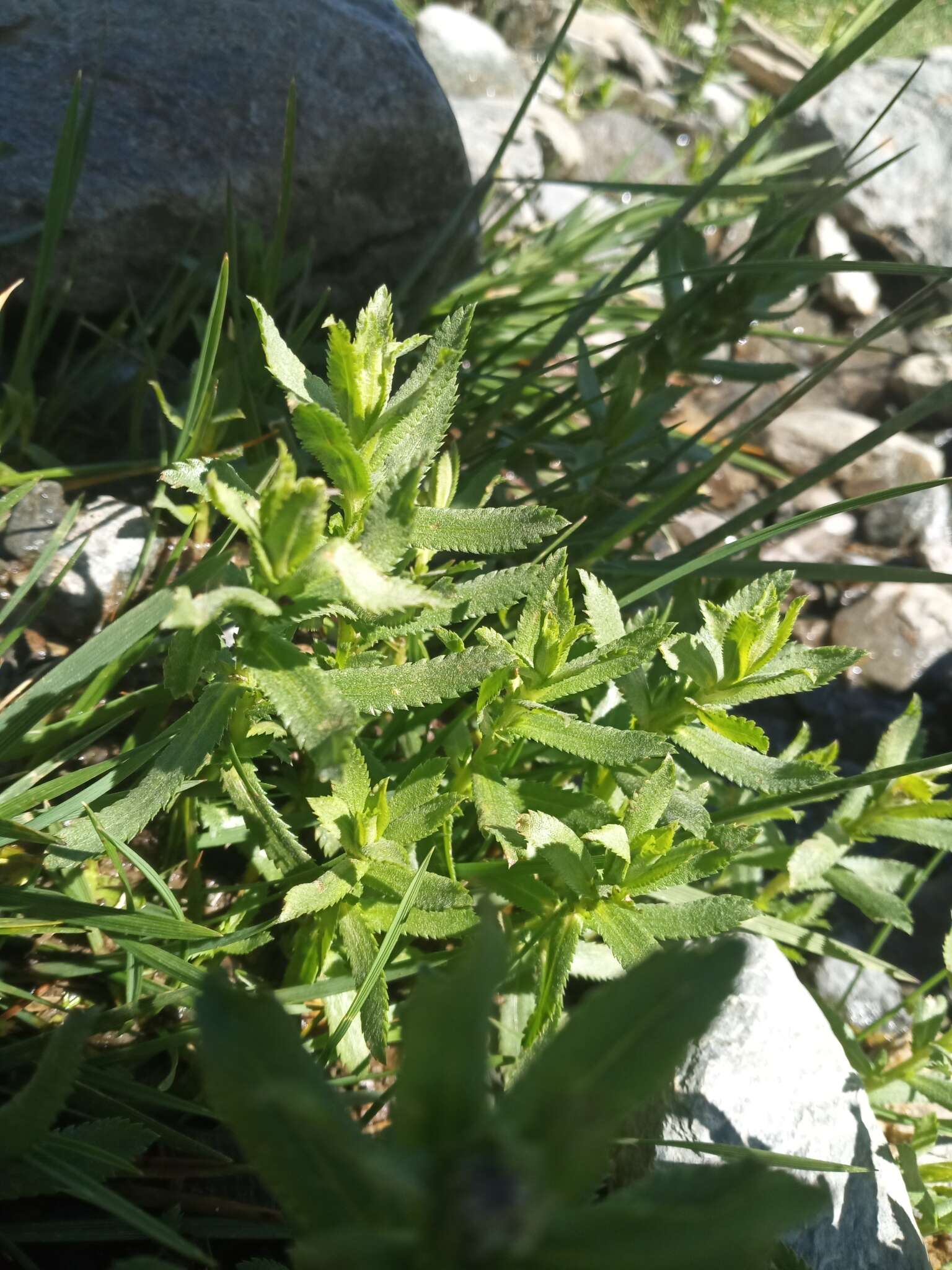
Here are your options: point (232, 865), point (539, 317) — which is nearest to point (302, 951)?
point (232, 865)

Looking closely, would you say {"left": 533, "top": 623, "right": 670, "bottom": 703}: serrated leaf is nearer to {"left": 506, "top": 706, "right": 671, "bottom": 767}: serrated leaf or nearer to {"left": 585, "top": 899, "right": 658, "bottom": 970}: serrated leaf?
{"left": 506, "top": 706, "right": 671, "bottom": 767}: serrated leaf

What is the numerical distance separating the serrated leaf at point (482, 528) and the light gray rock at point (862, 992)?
1661 mm

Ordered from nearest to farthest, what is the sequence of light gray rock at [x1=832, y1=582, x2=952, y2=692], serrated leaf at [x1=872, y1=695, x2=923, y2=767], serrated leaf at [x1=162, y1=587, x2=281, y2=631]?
1. serrated leaf at [x1=162, y1=587, x2=281, y2=631]
2. serrated leaf at [x1=872, y1=695, x2=923, y2=767]
3. light gray rock at [x1=832, y1=582, x2=952, y2=692]

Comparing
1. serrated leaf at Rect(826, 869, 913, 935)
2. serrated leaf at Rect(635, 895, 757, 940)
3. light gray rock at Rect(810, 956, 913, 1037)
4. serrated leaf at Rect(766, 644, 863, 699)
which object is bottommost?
light gray rock at Rect(810, 956, 913, 1037)

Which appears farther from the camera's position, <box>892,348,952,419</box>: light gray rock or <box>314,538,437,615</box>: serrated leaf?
<box>892,348,952,419</box>: light gray rock

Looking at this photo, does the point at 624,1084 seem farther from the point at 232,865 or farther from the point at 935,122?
the point at 935,122

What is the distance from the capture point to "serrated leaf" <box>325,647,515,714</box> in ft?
4.43

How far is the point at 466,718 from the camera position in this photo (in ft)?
5.57

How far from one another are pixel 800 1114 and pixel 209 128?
2686 millimetres

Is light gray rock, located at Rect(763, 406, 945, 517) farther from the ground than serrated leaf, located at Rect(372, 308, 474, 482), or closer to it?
closer to it

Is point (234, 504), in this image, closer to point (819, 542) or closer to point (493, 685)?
point (493, 685)

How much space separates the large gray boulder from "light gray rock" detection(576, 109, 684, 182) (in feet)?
12.8

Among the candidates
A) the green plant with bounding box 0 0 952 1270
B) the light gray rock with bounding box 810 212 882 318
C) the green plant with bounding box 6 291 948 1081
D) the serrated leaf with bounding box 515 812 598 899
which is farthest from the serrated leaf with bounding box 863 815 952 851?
the light gray rock with bounding box 810 212 882 318

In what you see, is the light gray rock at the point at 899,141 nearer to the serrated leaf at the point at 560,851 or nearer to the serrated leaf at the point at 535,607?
the serrated leaf at the point at 535,607
